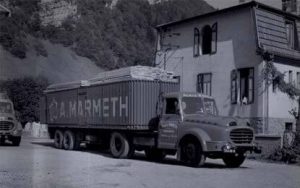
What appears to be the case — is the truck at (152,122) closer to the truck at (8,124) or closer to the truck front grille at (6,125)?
the truck at (8,124)

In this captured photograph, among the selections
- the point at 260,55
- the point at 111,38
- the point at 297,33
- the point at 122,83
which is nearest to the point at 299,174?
the point at 122,83

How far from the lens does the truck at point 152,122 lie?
17.2 metres

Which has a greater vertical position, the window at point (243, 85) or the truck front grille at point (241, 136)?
the window at point (243, 85)

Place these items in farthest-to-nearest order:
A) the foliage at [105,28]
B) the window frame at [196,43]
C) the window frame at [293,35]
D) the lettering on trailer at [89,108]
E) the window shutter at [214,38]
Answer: the foliage at [105,28]
the window frame at [196,43]
the window shutter at [214,38]
the window frame at [293,35]
the lettering on trailer at [89,108]

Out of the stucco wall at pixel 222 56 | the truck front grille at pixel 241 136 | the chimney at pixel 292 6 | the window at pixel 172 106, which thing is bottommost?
the truck front grille at pixel 241 136

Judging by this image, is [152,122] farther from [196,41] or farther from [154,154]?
[196,41]

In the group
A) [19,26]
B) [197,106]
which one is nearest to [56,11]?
[19,26]

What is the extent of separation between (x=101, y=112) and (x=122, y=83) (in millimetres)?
2329

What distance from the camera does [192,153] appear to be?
57.3ft

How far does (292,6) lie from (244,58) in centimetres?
1243

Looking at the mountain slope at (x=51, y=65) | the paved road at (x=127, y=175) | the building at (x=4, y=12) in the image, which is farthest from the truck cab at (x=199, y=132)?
the building at (x=4, y=12)

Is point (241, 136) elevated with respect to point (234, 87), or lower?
lower

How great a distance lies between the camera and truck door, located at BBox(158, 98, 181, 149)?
1827 centimetres

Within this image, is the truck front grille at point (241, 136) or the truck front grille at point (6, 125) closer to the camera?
the truck front grille at point (241, 136)
